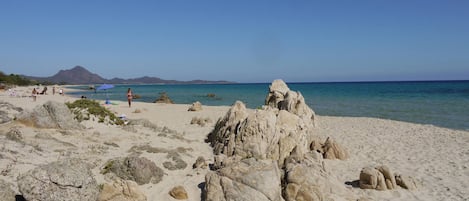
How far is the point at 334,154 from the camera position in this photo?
12852 mm

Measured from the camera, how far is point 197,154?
40.2 feet

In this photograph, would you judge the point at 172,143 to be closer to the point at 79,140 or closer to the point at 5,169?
the point at 79,140

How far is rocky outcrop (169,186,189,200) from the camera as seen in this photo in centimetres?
797

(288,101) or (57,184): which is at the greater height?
(288,101)

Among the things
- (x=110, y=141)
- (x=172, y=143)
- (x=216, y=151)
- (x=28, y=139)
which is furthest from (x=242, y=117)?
(x=28, y=139)

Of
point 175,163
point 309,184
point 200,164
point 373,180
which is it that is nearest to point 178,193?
point 200,164

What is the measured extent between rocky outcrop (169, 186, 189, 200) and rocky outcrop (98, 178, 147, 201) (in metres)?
0.70

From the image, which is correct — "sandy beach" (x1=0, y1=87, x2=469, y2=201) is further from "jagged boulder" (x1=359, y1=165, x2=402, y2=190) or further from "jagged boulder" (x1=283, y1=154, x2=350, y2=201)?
"jagged boulder" (x1=283, y1=154, x2=350, y2=201)

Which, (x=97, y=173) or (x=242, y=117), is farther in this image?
(x=242, y=117)

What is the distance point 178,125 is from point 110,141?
8064 millimetres

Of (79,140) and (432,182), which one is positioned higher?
(79,140)

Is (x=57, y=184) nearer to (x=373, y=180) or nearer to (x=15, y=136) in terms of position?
(x=15, y=136)

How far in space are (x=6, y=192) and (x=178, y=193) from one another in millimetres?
3435

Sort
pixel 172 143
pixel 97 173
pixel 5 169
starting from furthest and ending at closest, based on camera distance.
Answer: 1. pixel 172 143
2. pixel 97 173
3. pixel 5 169
